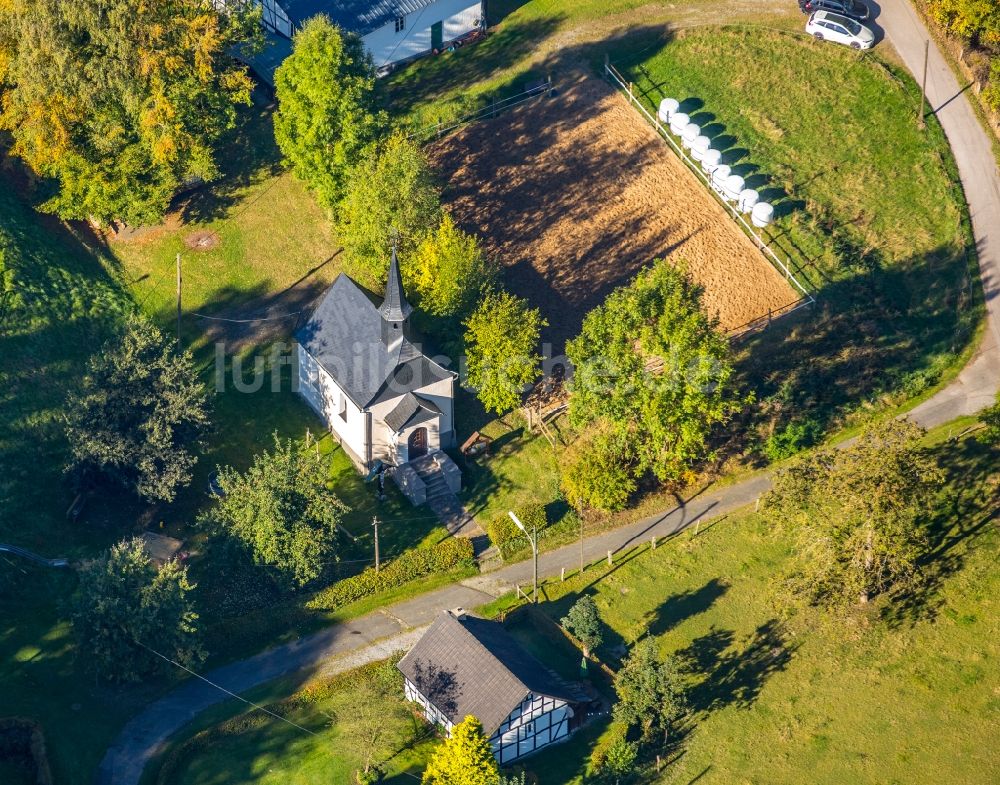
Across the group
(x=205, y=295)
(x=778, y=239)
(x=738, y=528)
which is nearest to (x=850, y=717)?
(x=738, y=528)

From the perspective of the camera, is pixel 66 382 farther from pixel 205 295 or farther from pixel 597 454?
pixel 597 454

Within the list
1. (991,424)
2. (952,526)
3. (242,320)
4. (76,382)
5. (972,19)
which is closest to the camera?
(952,526)

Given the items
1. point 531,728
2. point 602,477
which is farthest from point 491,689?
point 602,477

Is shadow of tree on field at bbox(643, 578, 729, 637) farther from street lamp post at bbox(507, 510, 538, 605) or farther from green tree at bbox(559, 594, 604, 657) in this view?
street lamp post at bbox(507, 510, 538, 605)

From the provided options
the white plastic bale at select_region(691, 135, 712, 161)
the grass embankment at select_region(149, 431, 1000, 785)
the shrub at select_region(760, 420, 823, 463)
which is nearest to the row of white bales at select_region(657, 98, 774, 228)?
the white plastic bale at select_region(691, 135, 712, 161)

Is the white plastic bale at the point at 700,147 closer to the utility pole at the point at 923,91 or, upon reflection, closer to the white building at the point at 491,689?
the utility pole at the point at 923,91

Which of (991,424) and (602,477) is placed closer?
(602,477)

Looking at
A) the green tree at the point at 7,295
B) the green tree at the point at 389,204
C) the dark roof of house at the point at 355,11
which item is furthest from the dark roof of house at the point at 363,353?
the dark roof of house at the point at 355,11

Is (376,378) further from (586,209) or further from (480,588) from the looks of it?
(586,209)
